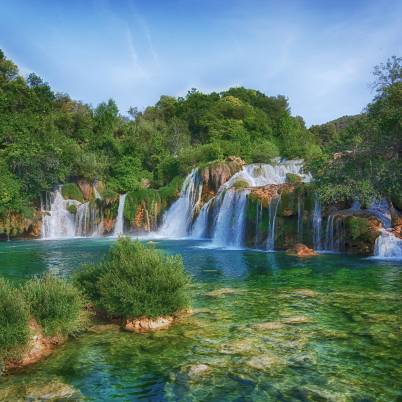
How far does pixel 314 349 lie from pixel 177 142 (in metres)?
53.0

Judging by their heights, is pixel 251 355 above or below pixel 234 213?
below

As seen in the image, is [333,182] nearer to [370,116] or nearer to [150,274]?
[370,116]

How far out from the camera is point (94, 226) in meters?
42.0

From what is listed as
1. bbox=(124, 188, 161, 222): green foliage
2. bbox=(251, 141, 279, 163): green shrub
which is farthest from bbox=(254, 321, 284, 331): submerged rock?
bbox=(251, 141, 279, 163): green shrub

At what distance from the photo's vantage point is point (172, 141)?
5962cm

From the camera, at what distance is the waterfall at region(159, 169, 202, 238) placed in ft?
127

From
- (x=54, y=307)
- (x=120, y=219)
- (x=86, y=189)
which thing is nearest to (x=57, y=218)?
(x=86, y=189)

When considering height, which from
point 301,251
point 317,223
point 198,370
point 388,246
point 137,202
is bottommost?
point 198,370

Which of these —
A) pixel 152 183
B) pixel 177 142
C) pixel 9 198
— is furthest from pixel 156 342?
pixel 177 142

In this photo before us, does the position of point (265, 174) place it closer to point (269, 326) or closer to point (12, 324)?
point (269, 326)

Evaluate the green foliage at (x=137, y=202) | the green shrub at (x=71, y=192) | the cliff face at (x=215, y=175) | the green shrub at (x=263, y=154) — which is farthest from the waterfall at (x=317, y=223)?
the green shrub at (x=71, y=192)

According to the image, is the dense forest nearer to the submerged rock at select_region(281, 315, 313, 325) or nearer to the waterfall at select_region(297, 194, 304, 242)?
the waterfall at select_region(297, 194, 304, 242)

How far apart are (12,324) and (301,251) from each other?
1739 cm

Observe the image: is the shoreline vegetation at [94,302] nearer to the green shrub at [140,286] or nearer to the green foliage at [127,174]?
the green shrub at [140,286]
